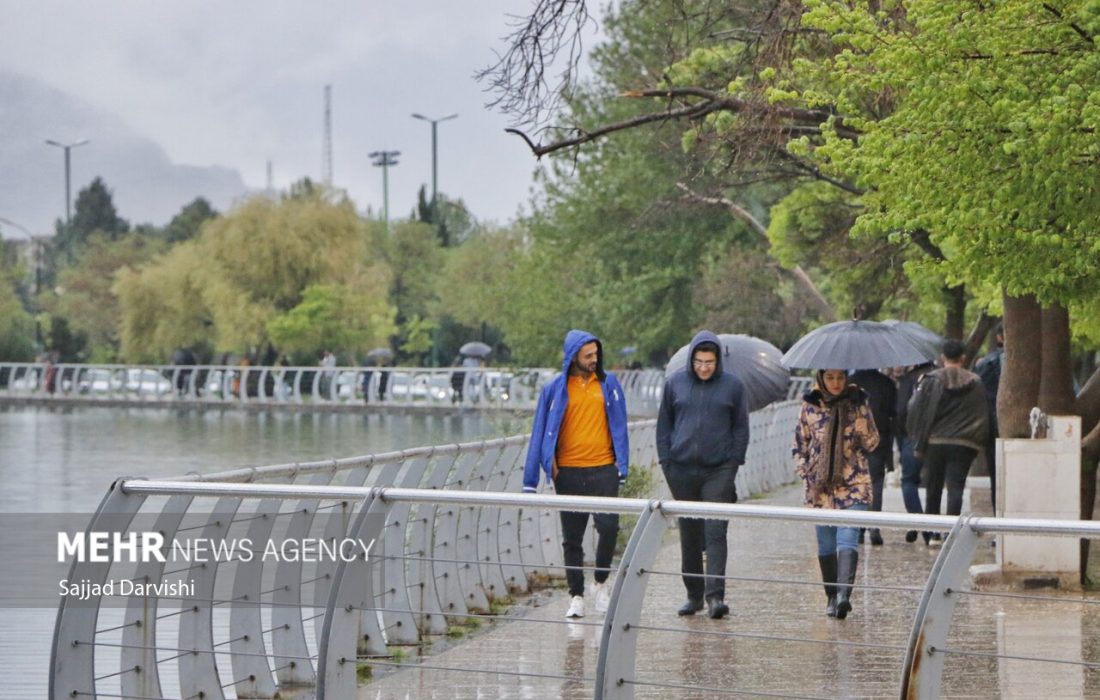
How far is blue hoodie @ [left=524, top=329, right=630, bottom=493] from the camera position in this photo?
455 inches

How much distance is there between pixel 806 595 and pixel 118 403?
6034 centimetres

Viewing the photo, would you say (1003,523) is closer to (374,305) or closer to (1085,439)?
(1085,439)

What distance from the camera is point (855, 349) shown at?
575 inches

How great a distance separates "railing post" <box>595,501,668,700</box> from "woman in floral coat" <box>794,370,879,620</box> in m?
4.77

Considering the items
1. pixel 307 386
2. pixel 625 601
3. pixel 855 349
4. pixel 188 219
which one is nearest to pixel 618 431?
pixel 855 349

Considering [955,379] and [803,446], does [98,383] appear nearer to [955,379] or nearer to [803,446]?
[955,379]

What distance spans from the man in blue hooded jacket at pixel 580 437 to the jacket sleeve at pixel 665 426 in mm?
211

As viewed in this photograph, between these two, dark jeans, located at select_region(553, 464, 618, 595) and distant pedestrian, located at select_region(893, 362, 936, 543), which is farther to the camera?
distant pedestrian, located at select_region(893, 362, 936, 543)

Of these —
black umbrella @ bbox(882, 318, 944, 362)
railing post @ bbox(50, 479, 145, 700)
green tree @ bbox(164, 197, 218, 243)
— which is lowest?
railing post @ bbox(50, 479, 145, 700)

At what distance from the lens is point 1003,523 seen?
6.31 metres

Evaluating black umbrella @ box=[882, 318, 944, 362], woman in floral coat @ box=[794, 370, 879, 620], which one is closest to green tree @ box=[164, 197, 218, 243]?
black umbrella @ box=[882, 318, 944, 362]

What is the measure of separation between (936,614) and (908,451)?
449 inches

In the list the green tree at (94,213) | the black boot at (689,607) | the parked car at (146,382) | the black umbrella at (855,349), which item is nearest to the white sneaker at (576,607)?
the black boot at (689,607)

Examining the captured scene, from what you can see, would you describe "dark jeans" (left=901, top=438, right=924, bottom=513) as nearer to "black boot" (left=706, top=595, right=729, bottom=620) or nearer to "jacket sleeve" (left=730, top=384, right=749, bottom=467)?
"jacket sleeve" (left=730, top=384, right=749, bottom=467)
